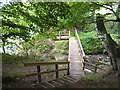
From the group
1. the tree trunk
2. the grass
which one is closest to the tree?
the tree trunk

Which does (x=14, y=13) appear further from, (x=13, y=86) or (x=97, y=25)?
(x=97, y=25)

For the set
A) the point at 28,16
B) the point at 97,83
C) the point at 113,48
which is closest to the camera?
the point at 97,83

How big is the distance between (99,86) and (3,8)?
11.0ft

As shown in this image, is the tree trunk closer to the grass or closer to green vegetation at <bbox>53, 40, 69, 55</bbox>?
the grass

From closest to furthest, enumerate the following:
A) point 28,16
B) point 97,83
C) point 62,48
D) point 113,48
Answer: point 97,83 < point 28,16 < point 113,48 < point 62,48

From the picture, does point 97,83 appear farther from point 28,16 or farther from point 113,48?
point 28,16

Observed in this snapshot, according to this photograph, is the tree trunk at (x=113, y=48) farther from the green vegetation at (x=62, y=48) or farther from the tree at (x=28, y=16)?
the green vegetation at (x=62, y=48)

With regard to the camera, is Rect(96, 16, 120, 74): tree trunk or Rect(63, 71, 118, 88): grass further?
Rect(96, 16, 120, 74): tree trunk

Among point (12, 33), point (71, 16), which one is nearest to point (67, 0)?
point (71, 16)

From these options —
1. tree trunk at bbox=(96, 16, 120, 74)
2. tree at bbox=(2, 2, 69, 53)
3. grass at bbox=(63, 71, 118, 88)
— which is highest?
tree at bbox=(2, 2, 69, 53)

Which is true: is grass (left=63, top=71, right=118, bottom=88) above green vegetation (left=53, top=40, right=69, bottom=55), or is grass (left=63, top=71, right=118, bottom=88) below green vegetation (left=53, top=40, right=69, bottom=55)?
below

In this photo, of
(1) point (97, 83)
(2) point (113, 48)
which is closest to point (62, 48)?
(2) point (113, 48)

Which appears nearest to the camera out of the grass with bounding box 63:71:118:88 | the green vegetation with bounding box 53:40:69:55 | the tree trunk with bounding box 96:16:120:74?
the grass with bounding box 63:71:118:88

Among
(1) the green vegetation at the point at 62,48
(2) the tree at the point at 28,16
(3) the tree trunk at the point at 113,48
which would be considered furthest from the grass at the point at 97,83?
(1) the green vegetation at the point at 62,48
